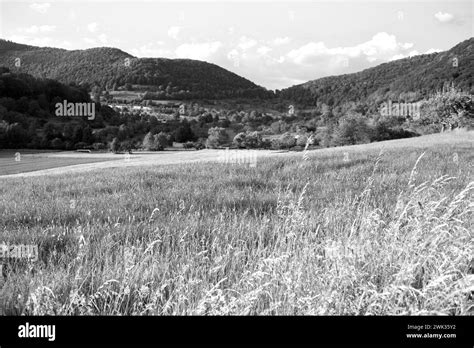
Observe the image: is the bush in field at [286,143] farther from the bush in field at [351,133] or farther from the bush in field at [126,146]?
the bush in field at [126,146]

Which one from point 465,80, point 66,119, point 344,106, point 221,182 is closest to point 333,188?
point 221,182

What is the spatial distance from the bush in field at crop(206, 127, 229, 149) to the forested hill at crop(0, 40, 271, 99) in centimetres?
7508

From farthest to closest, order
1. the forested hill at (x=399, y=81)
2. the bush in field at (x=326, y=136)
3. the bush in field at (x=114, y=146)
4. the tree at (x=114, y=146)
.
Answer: the bush in field at (x=114, y=146) < the tree at (x=114, y=146) < the bush in field at (x=326, y=136) < the forested hill at (x=399, y=81)

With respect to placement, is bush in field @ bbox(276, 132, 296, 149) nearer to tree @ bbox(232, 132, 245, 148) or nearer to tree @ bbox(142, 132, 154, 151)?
tree @ bbox(232, 132, 245, 148)

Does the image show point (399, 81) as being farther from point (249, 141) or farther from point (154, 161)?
point (154, 161)

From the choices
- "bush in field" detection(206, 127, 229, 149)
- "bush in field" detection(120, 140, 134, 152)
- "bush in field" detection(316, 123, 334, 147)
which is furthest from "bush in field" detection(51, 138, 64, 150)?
"bush in field" detection(316, 123, 334, 147)

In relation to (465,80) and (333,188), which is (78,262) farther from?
(465,80)

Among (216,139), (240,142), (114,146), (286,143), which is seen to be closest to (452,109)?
(286,143)

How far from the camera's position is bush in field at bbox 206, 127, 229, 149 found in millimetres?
94812

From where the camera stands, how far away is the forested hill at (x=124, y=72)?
140 metres

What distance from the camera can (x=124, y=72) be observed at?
6727 inches

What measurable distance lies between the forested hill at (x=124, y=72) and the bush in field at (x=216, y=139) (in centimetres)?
7508

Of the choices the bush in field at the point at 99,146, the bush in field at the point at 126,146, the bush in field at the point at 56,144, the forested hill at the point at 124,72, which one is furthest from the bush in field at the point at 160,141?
the forested hill at the point at 124,72
